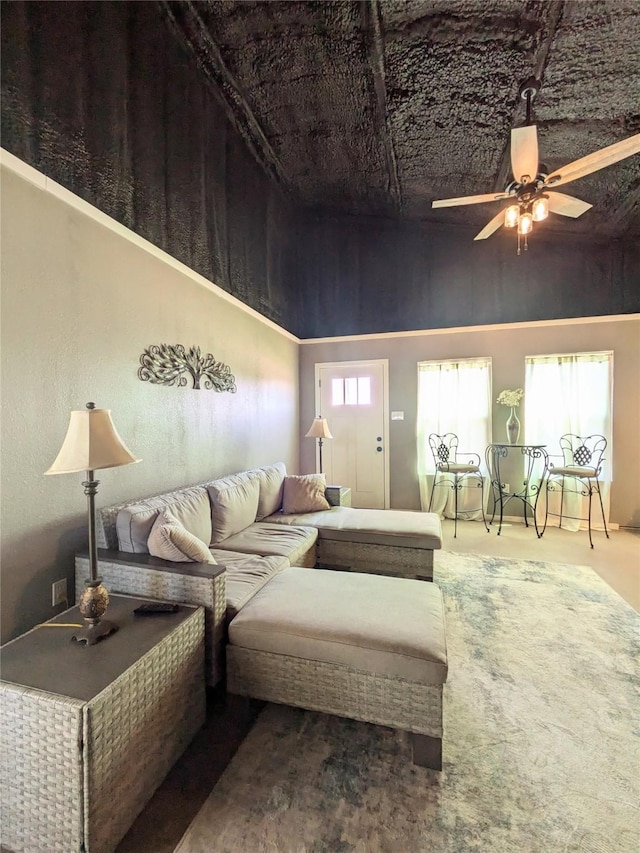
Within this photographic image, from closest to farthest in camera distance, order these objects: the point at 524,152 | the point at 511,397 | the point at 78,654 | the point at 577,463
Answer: the point at 78,654 < the point at 524,152 < the point at 577,463 < the point at 511,397

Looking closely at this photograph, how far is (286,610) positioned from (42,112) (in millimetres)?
2756

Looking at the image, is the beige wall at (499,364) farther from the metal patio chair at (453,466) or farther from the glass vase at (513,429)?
the metal patio chair at (453,466)

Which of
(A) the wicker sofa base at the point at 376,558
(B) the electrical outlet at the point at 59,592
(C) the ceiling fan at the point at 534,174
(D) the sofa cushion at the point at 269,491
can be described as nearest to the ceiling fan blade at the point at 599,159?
(C) the ceiling fan at the point at 534,174

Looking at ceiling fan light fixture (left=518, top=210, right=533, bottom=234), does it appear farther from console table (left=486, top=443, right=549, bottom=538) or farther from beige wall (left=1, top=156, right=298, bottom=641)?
beige wall (left=1, top=156, right=298, bottom=641)

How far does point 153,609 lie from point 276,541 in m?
1.15

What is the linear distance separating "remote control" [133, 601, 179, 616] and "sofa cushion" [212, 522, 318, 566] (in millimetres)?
888

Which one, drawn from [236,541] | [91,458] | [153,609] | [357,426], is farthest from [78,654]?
[357,426]

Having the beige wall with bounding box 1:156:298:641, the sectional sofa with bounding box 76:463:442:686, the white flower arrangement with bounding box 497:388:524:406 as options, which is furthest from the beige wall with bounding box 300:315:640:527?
the beige wall with bounding box 1:156:298:641

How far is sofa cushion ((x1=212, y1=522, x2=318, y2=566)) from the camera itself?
2467mm

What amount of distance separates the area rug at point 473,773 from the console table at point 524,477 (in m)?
2.52

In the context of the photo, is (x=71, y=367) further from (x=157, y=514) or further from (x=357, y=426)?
(x=357, y=426)

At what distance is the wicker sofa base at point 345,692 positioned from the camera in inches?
53.8

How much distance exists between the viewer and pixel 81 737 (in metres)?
1.03

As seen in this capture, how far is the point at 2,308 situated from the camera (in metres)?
1.67
